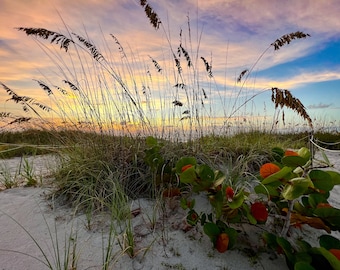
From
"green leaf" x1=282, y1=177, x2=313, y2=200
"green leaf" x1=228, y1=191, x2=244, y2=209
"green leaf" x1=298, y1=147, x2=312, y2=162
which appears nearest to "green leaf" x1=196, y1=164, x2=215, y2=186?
"green leaf" x1=228, y1=191, x2=244, y2=209

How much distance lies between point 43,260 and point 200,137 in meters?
2.46

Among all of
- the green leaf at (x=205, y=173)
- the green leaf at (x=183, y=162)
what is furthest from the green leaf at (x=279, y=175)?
the green leaf at (x=183, y=162)

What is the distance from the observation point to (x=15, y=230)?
7.70ft

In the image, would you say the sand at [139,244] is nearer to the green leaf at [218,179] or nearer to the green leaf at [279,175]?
the green leaf at [218,179]

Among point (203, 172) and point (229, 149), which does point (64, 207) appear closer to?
point (203, 172)

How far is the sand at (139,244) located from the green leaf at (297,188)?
617mm

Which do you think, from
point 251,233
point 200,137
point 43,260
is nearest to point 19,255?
point 43,260

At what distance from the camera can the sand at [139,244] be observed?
1.84 metres

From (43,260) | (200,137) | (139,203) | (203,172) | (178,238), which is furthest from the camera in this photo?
(200,137)

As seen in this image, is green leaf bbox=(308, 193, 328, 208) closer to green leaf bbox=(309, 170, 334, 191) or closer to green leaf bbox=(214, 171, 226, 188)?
green leaf bbox=(309, 170, 334, 191)

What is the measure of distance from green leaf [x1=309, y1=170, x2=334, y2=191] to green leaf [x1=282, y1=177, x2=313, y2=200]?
0.15 m

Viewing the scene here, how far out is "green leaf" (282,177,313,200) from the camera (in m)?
1.49

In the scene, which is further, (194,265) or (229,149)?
(229,149)

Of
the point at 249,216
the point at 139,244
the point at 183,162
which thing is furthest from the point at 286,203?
the point at 139,244
